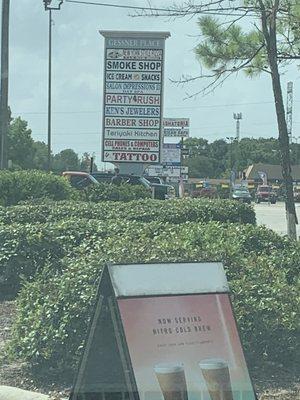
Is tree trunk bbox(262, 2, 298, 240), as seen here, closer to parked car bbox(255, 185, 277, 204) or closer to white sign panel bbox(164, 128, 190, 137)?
white sign panel bbox(164, 128, 190, 137)

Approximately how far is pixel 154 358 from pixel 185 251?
2.94 metres

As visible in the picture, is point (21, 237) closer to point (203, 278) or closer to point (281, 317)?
point (281, 317)

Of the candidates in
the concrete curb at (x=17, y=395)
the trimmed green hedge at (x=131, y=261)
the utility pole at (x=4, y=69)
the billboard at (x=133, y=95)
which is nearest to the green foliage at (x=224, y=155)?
the billboard at (x=133, y=95)

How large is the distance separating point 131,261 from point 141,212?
233 inches

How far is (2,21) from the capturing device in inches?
799

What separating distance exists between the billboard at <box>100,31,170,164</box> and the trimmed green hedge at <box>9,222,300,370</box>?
41.6ft

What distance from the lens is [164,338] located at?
3797mm

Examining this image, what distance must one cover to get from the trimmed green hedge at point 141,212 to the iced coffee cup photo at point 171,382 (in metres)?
6.56

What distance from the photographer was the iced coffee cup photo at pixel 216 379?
12.3 ft

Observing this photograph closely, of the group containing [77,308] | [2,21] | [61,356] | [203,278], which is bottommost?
[61,356]

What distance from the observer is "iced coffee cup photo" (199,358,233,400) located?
3758 millimetres

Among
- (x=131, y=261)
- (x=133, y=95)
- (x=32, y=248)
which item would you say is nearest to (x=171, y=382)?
(x=131, y=261)

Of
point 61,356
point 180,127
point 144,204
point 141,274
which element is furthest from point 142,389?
point 180,127

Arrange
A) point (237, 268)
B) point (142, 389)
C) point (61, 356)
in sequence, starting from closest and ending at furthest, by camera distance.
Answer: point (142, 389), point (61, 356), point (237, 268)
